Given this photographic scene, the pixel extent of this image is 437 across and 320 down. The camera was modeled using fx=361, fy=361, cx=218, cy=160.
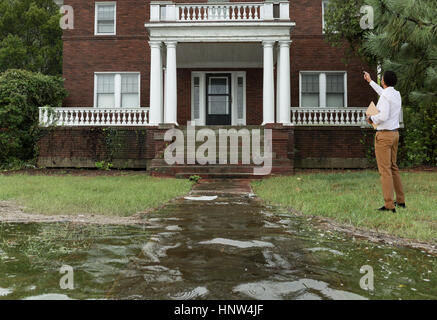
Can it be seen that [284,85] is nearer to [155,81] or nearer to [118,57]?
[155,81]

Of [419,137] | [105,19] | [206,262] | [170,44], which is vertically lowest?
[206,262]

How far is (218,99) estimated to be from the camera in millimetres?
17312

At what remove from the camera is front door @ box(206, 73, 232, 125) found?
17.1 metres

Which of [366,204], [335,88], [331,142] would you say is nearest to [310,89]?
[335,88]

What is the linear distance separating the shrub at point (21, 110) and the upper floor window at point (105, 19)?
149 inches

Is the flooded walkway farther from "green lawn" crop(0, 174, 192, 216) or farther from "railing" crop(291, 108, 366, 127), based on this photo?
"railing" crop(291, 108, 366, 127)

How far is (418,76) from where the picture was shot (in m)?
7.98

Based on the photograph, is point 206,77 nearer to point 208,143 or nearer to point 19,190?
point 208,143

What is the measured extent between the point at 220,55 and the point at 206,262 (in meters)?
14.1

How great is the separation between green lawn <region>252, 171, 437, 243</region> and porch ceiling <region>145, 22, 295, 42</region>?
262 inches

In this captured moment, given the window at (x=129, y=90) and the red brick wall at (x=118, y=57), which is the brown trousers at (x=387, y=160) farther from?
the window at (x=129, y=90)

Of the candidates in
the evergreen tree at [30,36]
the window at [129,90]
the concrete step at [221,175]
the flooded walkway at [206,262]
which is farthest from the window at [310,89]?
the evergreen tree at [30,36]

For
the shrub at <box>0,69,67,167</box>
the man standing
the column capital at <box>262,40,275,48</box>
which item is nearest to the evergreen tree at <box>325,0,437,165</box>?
the man standing

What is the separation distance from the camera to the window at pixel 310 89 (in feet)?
55.1
